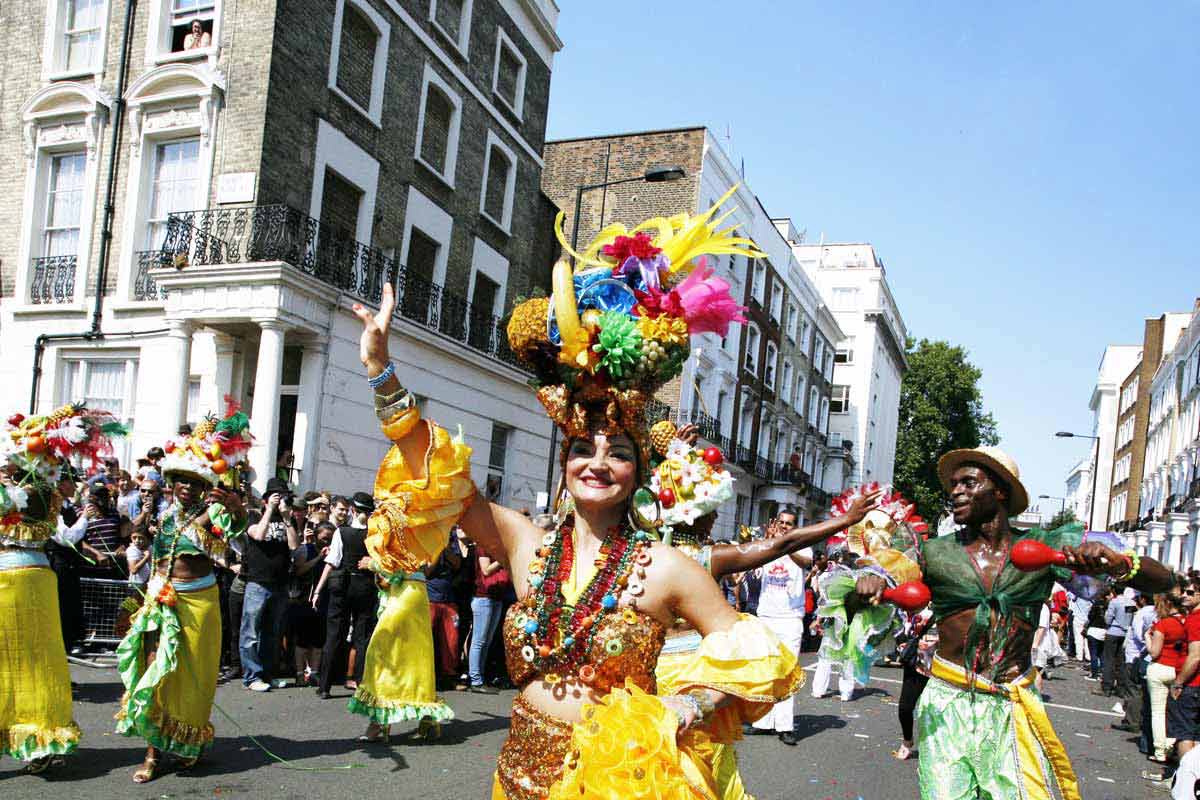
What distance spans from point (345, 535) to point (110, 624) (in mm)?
2914

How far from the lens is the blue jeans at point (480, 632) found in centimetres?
1033

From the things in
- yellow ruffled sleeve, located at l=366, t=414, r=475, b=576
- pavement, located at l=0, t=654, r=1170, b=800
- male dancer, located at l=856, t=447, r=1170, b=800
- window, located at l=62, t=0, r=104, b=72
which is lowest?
pavement, located at l=0, t=654, r=1170, b=800

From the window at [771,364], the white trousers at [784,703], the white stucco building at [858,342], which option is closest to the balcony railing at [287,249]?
the white trousers at [784,703]

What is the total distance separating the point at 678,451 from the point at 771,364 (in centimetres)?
3452

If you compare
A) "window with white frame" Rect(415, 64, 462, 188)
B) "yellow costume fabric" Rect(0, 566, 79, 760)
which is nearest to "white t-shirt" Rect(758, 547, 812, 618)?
"yellow costume fabric" Rect(0, 566, 79, 760)

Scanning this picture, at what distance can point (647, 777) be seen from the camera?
227 centimetres

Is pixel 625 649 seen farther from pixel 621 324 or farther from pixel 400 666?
Answer: pixel 400 666

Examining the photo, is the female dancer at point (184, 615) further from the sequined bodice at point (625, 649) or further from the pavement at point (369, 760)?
the sequined bodice at point (625, 649)

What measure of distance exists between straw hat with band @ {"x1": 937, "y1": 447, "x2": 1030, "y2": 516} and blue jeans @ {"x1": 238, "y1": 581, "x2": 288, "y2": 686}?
6699 millimetres

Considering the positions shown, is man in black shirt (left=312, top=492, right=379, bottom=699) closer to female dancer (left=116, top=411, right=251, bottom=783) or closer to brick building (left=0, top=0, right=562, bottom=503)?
female dancer (left=116, top=411, right=251, bottom=783)

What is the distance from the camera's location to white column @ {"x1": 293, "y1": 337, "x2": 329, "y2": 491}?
15.2 metres

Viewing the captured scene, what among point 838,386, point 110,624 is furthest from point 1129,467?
point 110,624

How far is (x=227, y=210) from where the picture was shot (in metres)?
14.6

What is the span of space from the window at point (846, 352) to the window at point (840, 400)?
5.19 ft
